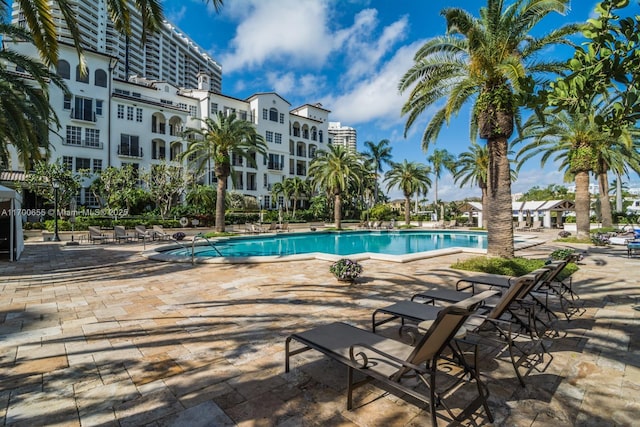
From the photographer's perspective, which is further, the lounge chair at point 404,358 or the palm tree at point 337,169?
the palm tree at point 337,169

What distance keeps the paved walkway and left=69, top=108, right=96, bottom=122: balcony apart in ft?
95.4

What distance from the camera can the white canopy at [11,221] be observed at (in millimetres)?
10283

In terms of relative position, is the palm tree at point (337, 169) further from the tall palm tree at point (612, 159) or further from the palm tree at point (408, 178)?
the tall palm tree at point (612, 159)

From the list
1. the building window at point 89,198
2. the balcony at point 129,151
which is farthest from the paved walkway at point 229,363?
the balcony at point 129,151

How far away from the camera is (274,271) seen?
9.70 m

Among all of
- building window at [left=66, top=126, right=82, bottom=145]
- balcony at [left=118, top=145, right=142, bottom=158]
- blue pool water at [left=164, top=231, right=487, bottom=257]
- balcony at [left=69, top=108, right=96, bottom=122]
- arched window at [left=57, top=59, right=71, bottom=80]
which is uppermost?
arched window at [left=57, top=59, right=71, bottom=80]

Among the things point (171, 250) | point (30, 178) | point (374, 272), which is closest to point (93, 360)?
point (374, 272)

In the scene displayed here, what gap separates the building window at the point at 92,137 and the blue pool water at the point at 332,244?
20.5 meters

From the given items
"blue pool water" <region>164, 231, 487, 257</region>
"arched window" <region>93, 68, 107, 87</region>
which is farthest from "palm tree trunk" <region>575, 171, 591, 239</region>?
"arched window" <region>93, 68, 107, 87</region>

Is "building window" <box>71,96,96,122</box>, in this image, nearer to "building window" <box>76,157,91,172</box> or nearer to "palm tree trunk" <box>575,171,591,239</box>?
"building window" <box>76,157,91,172</box>

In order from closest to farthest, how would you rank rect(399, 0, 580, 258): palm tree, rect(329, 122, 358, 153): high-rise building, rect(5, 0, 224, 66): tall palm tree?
rect(5, 0, 224, 66): tall palm tree → rect(399, 0, 580, 258): palm tree → rect(329, 122, 358, 153): high-rise building

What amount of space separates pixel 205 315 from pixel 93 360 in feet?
5.99

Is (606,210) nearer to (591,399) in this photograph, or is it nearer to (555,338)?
(555,338)

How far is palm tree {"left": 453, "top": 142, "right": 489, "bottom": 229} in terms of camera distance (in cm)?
3244
